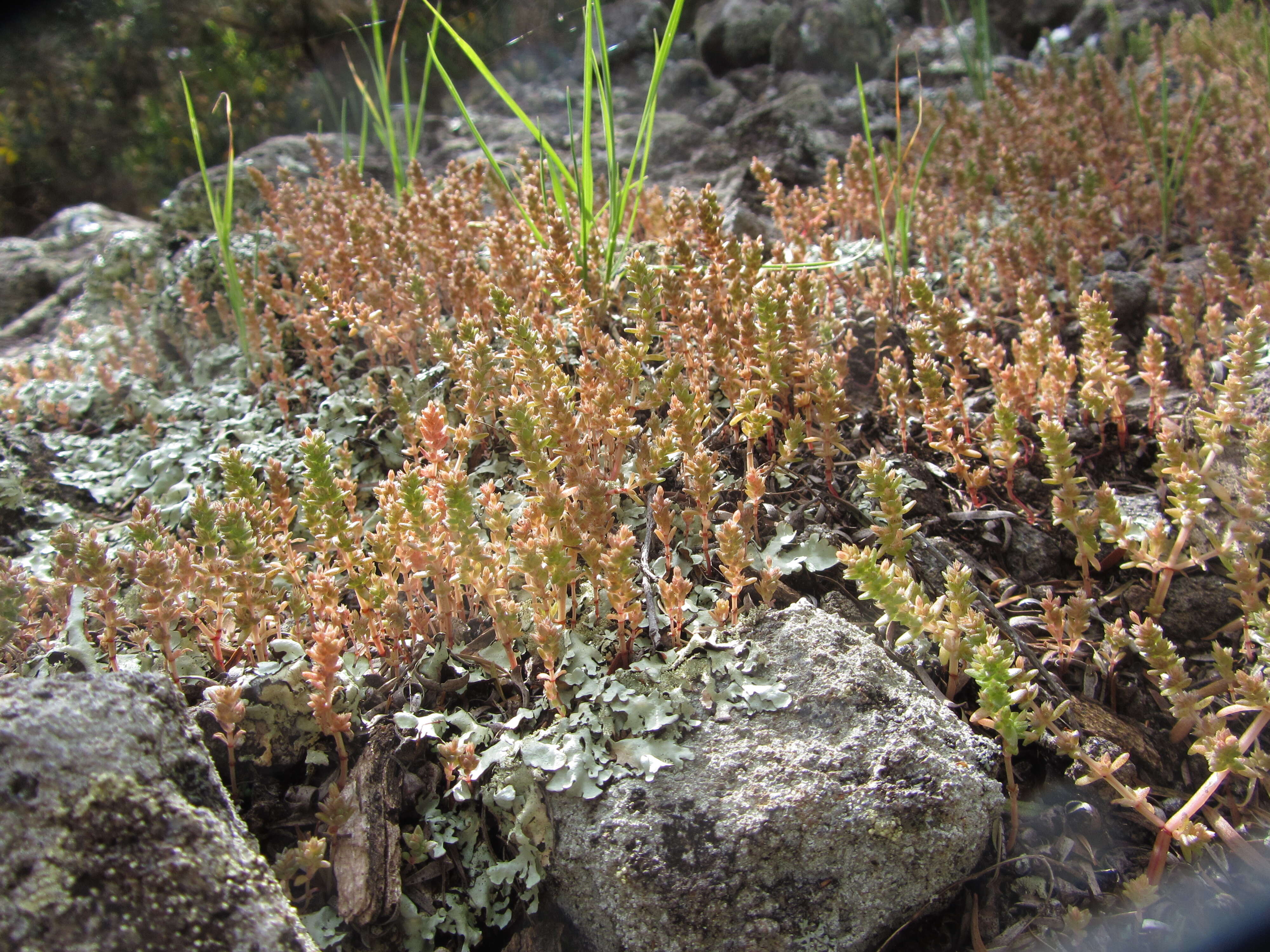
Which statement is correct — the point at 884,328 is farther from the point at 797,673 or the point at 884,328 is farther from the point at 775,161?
the point at 775,161

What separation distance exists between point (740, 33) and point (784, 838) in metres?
8.69

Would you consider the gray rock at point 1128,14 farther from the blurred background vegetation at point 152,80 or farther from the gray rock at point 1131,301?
the blurred background vegetation at point 152,80

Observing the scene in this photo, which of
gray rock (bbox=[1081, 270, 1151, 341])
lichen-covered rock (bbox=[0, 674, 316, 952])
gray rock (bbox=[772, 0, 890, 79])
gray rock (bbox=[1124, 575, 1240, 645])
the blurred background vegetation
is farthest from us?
the blurred background vegetation

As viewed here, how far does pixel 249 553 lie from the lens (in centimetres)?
179

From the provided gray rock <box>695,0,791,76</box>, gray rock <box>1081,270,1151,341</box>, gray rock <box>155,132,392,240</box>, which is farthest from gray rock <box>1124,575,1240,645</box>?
gray rock <box>695,0,791,76</box>

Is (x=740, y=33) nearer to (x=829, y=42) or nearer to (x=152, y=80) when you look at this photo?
(x=829, y=42)

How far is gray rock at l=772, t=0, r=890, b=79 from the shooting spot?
7.38m

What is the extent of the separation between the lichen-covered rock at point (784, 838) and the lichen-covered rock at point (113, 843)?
1.94ft

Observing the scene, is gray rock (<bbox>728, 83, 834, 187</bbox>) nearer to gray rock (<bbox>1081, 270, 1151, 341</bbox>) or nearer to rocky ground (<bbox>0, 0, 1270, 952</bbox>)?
gray rock (<bbox>1081, 270, 1151, 341</bbox>)

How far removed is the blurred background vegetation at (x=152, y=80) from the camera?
8789 mm

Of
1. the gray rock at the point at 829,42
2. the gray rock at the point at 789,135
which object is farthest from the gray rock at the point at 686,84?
the gray rock at the point at 789,135

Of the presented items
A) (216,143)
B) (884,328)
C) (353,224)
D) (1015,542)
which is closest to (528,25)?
(216,143)

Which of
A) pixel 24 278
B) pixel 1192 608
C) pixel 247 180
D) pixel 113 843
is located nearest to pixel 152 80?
pixel 24 278

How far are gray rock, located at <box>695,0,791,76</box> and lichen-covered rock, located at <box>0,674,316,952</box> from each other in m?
8.42
